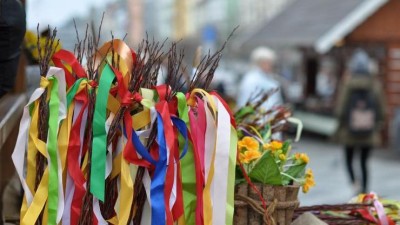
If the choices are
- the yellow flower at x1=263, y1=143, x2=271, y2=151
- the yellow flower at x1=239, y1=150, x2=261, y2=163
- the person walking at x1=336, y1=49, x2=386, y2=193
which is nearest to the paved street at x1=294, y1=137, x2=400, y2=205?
the person walking at x1=336, y1=49, x2=386, y2=193

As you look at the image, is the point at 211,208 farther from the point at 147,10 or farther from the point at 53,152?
the point at 147,10

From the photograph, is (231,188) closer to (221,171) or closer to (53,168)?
(221,171)

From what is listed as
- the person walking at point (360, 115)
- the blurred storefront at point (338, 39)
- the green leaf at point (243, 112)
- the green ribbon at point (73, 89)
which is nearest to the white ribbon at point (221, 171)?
the green ribbon at point (73, 89)

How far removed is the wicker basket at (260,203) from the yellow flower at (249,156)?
9cm

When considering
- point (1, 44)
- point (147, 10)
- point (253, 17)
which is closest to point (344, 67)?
point (1, 44)

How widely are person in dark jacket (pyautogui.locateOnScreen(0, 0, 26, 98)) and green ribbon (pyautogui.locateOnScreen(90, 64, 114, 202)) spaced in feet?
1.87

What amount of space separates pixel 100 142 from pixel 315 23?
18433 mm

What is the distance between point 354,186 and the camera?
425 inches

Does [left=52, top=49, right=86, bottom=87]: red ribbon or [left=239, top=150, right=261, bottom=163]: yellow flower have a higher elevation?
[left=52, top=49, right=86, bottom=87]: red ribbon

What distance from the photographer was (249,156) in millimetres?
2805

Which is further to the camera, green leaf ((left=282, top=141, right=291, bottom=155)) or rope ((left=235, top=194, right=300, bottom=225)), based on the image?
green leaf ((left=282, top=141, right=291, bottom=155))

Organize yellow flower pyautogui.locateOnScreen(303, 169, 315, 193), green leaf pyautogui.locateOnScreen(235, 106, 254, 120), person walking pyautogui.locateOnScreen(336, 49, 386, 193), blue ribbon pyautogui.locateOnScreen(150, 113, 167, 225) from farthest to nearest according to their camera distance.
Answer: person walking pyautogui.locateOnScreen(336, 49, 386, 193)
green leaf pyautogui.locateOnScreen(235, 106, 254, 120)
yellow flower pyautogui.locateOnScreen(303, 169, 315, 193)
blue ribbon pyautogui.locateOnScreen(150, 113, 167, 225)

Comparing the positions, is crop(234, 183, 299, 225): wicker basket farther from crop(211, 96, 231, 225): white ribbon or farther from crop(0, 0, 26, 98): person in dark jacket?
crop(0, 0, 26, 98): person in dark jacket

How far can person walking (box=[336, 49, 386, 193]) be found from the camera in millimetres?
10835
